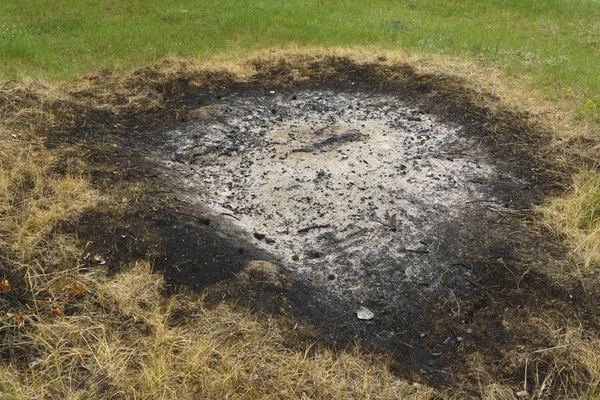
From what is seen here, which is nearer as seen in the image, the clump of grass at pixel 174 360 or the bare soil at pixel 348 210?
the clump of grass at pixel 174 360

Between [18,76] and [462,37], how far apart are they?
7943 millimetres

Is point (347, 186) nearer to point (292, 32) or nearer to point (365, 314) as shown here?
point (365, 314)

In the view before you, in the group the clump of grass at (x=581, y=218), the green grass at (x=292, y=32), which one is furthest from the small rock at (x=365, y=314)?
the green grass at (x=292, y=32)

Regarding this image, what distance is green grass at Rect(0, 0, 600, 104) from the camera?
28.3 ft

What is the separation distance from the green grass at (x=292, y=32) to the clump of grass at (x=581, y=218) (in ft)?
10.6

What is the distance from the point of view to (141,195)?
5.14 meters

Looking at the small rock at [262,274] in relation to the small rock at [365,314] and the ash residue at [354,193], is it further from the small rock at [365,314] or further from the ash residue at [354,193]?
the small rock at [365,314]

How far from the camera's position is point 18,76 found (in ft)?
25.1

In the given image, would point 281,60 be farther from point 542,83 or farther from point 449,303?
point 449,303

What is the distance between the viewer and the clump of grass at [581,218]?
14.7 feet

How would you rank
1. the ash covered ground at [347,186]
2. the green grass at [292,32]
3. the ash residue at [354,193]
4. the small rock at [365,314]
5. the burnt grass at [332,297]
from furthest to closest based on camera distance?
the green grass at [292,32]
the ash covered ground at [347,186]
the ash residue at [354,193]
the small rock at [365,314]
the burnt grass at [332,297]

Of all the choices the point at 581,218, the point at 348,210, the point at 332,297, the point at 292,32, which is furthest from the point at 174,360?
the point at 292,32

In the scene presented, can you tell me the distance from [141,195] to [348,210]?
209cm

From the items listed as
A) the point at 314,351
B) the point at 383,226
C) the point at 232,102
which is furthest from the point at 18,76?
the point at 314,351
